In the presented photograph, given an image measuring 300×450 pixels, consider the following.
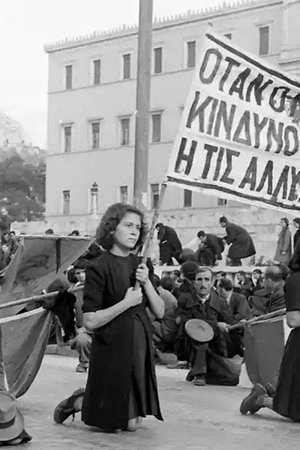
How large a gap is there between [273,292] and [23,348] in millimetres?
3596

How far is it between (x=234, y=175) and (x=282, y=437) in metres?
1.81

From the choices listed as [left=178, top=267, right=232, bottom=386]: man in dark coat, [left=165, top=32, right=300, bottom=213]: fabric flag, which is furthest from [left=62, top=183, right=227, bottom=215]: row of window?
[left=165, top=32, right=300, bottom=213]: fabric flag

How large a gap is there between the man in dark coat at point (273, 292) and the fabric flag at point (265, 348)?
4.12 ft

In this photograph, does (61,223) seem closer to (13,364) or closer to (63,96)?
(63,96)

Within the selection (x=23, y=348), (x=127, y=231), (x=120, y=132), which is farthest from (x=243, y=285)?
(x=120, y=132)

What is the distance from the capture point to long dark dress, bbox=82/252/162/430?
23.7 feet

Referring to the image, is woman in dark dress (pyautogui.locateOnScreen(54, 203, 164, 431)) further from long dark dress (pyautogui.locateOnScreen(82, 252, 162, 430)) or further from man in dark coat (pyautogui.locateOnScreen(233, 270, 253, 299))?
man in dark coat (pyautogui.locateOnScreen(233, 270, 253, 299))

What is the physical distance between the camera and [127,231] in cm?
737

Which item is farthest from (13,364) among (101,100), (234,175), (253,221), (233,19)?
(101,100)

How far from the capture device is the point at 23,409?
28.6 feet

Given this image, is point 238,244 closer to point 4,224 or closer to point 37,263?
point 37,263

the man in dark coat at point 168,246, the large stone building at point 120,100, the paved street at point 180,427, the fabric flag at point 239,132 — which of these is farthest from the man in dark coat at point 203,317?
the large stone building at point 120,100

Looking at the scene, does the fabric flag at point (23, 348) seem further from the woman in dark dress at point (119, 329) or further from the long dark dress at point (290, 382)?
the long dark dress at point (290, 382)

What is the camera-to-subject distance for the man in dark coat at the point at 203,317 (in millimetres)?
11484
